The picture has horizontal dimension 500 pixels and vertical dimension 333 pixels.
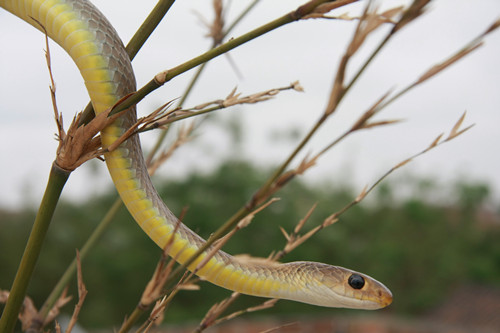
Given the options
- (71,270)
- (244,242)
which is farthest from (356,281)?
(244,242)

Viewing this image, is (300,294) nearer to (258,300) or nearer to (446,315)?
(258,300)

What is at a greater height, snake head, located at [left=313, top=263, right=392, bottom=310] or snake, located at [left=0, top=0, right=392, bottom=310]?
snake, located at [left=0, top=0, right=392, bottom=310]

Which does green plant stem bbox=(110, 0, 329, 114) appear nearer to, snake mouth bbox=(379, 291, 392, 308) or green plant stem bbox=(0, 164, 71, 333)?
green plant stem bbox=(0, 164, 71, 333)

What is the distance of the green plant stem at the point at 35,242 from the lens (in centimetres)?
74

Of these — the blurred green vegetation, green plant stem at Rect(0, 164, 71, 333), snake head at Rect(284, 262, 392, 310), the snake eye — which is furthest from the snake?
the blurred green vegetation

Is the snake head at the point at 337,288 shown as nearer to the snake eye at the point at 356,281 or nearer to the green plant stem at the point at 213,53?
the snake eye at the point at 356,281

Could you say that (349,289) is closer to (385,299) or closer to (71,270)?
(385,299)

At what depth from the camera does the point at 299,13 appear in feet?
2.04

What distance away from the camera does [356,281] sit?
4.63ft

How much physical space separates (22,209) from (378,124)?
38.3ft

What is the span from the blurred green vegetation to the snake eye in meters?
8.78

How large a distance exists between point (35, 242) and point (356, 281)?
889mm

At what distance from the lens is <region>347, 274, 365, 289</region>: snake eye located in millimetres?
1404

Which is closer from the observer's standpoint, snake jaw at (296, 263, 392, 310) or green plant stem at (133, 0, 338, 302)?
green plant stem at (133, 0, 338, 302)
